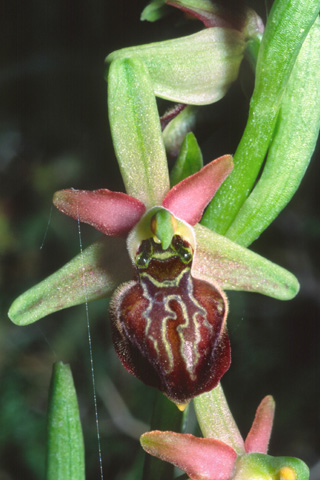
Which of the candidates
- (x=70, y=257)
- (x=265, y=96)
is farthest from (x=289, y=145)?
(x=70, y=257)

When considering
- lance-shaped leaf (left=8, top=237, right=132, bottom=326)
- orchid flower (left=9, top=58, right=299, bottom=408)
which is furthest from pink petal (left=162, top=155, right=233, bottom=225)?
lance-shaped leaf (left=8, top=237, right=132, bottom=326)

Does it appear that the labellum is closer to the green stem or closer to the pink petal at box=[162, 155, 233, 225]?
the pink petal at box=[162, 155, 233, 225]

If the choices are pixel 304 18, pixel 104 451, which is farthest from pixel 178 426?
pixel 104 451

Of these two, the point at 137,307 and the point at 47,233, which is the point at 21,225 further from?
the point at 137,307

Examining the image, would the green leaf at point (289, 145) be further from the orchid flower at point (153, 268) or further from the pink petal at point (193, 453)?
the pink petal at point (193, 453)

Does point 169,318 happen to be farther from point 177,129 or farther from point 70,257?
point 70,257

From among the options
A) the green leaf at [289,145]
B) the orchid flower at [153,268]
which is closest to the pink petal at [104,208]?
the orchid flower at [153,268]
